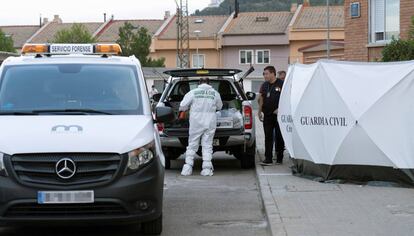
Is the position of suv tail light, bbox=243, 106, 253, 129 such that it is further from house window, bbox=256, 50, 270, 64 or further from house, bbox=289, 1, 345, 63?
house window, bbox=256, 50, 270, 64

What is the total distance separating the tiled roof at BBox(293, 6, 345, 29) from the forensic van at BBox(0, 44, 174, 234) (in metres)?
62.7

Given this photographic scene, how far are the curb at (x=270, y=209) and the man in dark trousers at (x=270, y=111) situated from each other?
1.48 m

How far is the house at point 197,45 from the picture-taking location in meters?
75.7

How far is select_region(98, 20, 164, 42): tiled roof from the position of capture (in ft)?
274

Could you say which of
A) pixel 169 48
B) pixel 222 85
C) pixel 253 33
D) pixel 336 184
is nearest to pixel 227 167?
pixel 222 85

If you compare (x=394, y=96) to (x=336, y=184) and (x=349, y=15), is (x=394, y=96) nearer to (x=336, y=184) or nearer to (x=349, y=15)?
(x=336, y=184)

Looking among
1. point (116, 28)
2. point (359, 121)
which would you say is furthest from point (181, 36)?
point (359, 121)

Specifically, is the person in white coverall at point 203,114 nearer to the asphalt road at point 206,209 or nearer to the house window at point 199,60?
the asphalt road at point 206,209

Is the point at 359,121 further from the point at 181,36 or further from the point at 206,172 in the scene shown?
the point at 181,36

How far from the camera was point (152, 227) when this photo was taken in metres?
7.19

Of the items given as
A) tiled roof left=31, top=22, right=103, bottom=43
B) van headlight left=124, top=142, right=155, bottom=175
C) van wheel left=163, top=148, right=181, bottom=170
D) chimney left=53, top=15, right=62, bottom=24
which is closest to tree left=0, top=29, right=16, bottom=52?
tiled roof left=31, top=22, right=103, bottom=43

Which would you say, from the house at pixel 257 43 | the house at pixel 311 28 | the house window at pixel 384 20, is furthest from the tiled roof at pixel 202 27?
the house window at pixel 384 20

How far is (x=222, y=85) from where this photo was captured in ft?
44.1

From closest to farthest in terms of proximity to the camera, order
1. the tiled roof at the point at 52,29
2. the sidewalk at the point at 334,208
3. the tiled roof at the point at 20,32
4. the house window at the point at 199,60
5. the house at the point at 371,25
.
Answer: the sidewalk at the point at 334,208, the house at the point at 371,25, the house window at the point at 199,60, the tiled roof at the point at 52,29, the tiled roof at the point at 20,32
